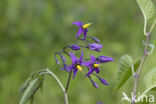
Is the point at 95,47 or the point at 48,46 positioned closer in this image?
the point at 95,47

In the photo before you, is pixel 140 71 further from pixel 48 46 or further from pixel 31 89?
pixel 48 46

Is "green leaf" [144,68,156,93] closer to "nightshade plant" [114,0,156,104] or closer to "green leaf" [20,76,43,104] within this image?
"nightshade plant" [114,0,156,104]

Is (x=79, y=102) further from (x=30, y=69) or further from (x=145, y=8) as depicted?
(x=145, y=8)

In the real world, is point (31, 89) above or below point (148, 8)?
below

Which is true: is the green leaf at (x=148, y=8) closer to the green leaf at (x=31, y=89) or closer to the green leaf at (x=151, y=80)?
the green leaf at (x=151, y=80)

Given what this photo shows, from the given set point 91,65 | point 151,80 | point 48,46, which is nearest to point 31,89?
point 91,65

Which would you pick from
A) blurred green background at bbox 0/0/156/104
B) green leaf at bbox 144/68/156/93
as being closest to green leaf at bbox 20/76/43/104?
green leaf at bbox 144/68/156/93

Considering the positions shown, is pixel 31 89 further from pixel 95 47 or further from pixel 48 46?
pixel 48 46
